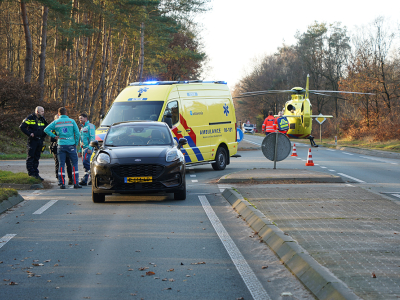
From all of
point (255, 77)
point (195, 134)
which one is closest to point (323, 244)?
point (195, 134)

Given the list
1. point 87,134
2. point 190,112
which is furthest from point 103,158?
point 190,112

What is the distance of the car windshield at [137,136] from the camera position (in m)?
11.6

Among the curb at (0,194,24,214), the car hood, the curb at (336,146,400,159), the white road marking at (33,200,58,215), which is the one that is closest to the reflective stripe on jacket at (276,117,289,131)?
the curb at (336,146,400,159)

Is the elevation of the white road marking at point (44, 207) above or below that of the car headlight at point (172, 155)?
below

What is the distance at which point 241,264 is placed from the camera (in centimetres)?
575

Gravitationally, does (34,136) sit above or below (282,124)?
above

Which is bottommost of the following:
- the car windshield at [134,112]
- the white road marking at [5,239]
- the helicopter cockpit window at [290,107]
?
the white road marking at [5,239]

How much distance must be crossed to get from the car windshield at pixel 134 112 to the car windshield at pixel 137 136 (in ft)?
10.8

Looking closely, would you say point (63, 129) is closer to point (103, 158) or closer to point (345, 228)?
point (103, 158)

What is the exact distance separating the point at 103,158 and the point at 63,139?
3.05 m

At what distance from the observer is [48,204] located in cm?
1034

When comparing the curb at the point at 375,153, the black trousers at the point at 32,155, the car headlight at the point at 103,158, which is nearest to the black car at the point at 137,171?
the car headlight at the point at 103,158

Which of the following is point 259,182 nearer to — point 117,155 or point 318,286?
point 117,155

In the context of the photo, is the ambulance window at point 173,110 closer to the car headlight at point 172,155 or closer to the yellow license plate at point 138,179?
the car headlight at point 172,155
